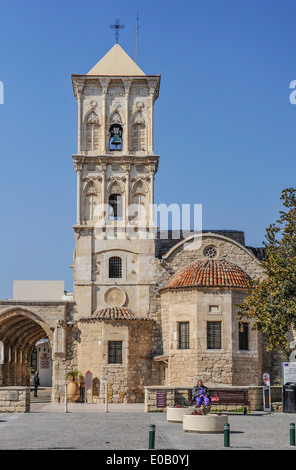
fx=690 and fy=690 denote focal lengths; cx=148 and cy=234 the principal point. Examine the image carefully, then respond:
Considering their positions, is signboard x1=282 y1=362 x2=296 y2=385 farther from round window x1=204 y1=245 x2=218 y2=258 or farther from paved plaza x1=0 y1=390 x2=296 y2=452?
round window x1=204 y1=245 x2=218 y2=258

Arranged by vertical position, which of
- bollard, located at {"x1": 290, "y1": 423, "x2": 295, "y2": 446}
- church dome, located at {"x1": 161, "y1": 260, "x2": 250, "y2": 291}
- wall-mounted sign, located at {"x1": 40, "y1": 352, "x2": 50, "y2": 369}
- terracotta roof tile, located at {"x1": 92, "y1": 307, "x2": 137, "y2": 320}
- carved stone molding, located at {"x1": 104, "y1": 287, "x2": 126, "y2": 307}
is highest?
church dome, located at {"x1": 161, "y1": 260, "x2": 250, "y2": 291}

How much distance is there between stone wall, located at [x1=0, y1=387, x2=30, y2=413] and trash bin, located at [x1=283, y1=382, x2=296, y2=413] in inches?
407

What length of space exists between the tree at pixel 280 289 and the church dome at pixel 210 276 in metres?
7.12

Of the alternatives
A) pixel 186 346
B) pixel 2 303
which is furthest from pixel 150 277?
pixel 2 303

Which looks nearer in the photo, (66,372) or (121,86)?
(66,372)

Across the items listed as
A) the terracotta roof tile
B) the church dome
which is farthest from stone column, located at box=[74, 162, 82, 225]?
the church dome

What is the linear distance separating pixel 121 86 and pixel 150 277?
12.2 meters

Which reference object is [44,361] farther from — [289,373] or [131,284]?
[289,373]

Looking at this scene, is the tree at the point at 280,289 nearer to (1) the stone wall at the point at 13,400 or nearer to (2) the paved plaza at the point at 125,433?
(2) the paved plaza at the point at 125,433

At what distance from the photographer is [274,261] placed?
91.7 feet

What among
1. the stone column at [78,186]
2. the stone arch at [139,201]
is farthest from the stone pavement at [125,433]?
the stone arch at [139,201]

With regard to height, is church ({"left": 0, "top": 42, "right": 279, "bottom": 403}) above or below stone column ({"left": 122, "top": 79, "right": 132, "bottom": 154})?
below

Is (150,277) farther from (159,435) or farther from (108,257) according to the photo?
(159,435)

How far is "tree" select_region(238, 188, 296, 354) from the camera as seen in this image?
27719 millimetres
